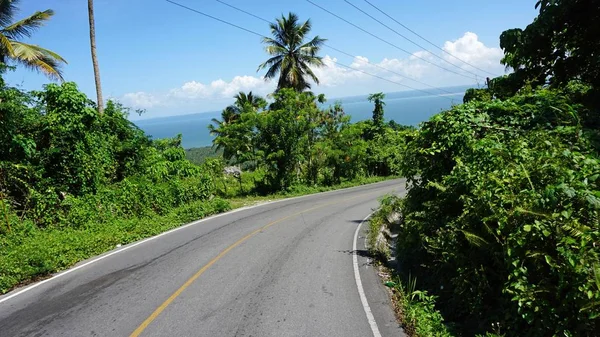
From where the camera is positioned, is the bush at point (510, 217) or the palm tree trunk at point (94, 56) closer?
the bush at point (510, 217)

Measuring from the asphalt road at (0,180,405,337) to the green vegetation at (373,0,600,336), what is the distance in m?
1.34

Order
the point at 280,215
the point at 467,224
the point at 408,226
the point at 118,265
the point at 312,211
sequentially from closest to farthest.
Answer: the point at 467,224
the point at 408,226
the point at 118,265
the point at 280,215
the point at 312,211

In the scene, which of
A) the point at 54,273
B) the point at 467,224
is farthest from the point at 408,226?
the point at 54,273

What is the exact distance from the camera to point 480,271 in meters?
6.20

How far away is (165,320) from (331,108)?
2812 cm

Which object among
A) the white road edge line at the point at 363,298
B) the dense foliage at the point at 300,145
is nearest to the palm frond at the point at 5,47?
the dense foliage at the point at 300,145

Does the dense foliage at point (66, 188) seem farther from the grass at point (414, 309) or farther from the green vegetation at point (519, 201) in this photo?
the green vegetation at point (519, 201)

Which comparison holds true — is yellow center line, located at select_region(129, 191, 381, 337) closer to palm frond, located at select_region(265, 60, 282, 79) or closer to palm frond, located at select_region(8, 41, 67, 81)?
palm frond, located at select_region(8, 41, 67, 81)

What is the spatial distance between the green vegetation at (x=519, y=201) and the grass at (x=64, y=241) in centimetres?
904

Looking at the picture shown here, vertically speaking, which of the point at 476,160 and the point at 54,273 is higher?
the point at 476,160

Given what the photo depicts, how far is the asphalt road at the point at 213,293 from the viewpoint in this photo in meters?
6.24

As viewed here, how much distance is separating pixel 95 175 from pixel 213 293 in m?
10.2

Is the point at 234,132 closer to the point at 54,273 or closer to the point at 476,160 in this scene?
the point at 54,273

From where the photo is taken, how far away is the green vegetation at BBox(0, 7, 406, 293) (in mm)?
11297
